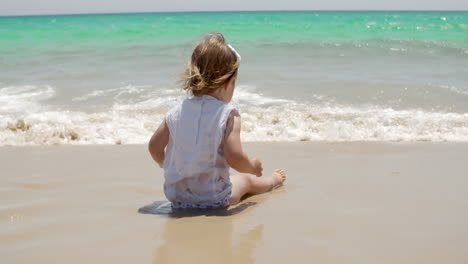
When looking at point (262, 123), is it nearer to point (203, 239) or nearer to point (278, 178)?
point (278, 178)

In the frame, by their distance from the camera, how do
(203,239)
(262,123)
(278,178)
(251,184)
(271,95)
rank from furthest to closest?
(271,95) → (262,123) → (278,178) → (251,184) → (203,239)

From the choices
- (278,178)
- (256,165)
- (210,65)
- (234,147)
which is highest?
(210,65)

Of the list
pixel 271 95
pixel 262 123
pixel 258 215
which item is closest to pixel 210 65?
pixel 258 215

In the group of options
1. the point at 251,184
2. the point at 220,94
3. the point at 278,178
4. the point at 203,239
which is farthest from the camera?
the point at 278,178

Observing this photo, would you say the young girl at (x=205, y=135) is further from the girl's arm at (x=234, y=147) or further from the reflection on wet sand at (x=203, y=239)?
the reflection on wet sand at (x=203, y=239)

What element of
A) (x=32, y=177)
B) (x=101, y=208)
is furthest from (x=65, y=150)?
(x=101, y=208)

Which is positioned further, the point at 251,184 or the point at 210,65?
the point at 251,184

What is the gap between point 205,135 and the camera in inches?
95.6

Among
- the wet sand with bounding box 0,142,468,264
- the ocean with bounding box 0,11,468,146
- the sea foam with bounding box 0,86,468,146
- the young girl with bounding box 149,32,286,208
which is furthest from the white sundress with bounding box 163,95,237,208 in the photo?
the sea foam with bounding box 0,86,468,146

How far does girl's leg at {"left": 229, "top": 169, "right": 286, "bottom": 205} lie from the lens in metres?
2.71

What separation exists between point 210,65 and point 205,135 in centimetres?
36

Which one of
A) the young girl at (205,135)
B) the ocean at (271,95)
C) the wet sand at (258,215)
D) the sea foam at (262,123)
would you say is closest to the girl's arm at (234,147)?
the young girl at (205,135)

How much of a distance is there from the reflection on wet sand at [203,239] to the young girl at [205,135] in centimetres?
12

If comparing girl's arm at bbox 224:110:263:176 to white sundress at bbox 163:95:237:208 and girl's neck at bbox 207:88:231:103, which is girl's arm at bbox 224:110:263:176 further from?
girl's neck at bbox 207:88:231:103
